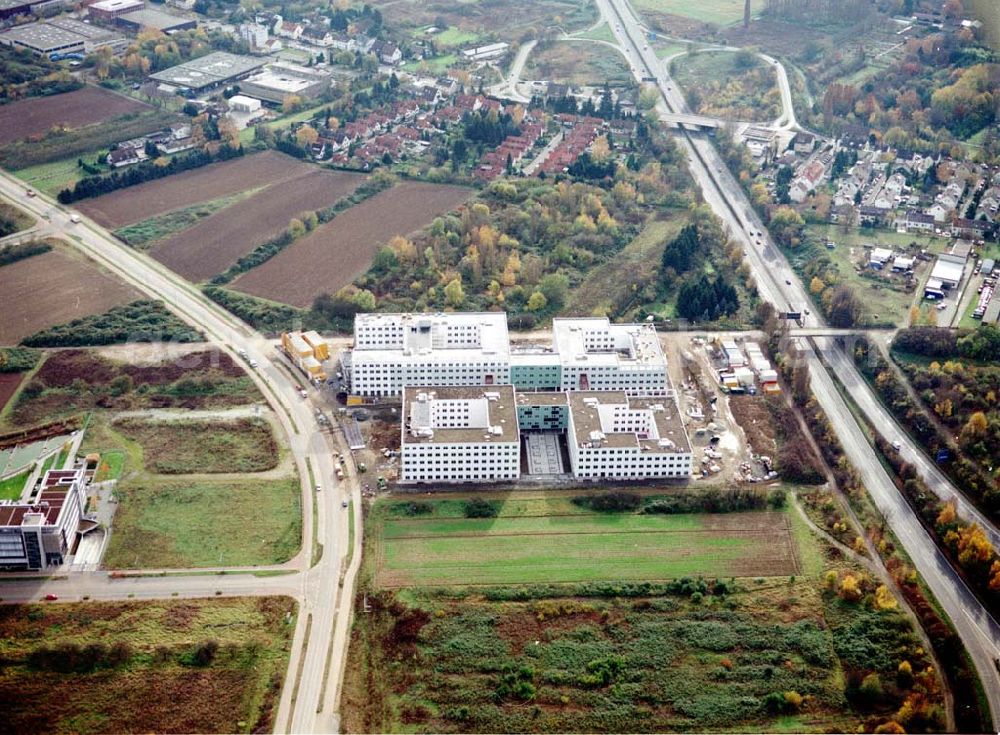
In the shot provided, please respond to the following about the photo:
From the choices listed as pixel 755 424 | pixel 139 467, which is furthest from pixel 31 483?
pixel 755 424

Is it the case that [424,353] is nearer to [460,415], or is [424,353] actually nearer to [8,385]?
[460,415]

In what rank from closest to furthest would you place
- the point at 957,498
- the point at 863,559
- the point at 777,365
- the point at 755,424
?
the point at 863,559 → the point at 957,498 → the point at 755,424 → the point at 777,365

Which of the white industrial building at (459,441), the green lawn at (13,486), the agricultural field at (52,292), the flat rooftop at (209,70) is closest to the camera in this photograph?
the green lawn at (13,486)

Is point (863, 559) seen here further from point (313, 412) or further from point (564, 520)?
point (313, 412)

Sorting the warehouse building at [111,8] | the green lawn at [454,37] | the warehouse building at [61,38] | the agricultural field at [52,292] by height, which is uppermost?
the warehouse building at [111,8]

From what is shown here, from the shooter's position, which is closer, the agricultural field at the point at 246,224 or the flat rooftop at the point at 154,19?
the agricultural field at the point at 246,224

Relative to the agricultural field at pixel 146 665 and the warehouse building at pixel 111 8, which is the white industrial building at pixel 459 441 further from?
the warehouse building at pixel 111 8

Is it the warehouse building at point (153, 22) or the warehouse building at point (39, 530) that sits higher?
the warehouse building at point (153, 22)

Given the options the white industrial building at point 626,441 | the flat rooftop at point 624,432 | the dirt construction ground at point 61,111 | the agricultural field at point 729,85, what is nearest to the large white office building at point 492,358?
the flat rooftop at point 624,432
